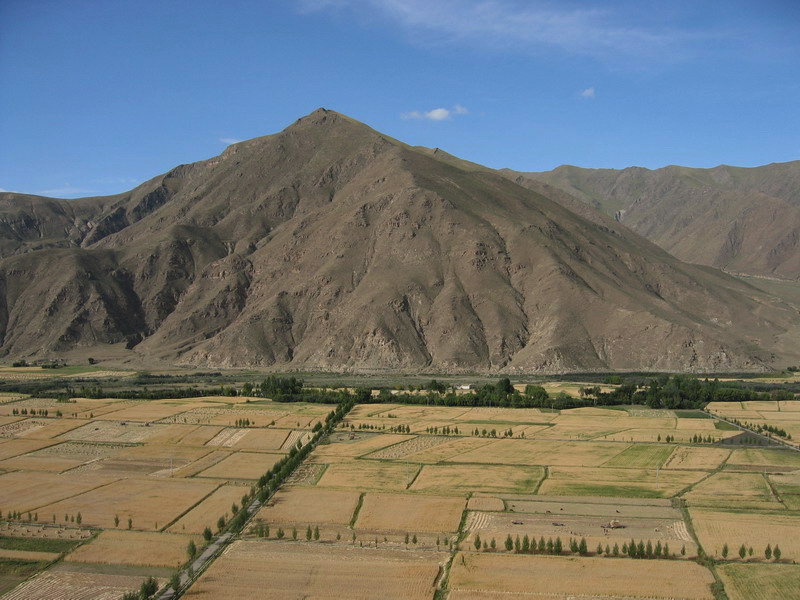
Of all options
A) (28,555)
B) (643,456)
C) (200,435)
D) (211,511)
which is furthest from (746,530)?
(200,435)

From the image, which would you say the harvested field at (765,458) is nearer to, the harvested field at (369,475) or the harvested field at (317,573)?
the harvested field at (369,475)

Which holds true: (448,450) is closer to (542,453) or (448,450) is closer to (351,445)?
(542,453)

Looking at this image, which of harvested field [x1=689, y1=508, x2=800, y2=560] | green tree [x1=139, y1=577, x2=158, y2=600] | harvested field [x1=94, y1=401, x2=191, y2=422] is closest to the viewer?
green tree [x1=139, y1=577, x2=158, y2=600]

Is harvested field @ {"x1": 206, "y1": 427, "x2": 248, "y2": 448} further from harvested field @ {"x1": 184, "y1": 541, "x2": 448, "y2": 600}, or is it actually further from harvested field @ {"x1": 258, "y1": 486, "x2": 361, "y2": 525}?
harvested field @ {"x1": 184, "y1": 541, "x2": 448, "y2": 600}

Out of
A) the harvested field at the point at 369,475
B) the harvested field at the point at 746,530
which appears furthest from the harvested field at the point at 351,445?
the harvested field at the point at 746,530

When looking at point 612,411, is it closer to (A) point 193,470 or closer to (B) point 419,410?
(B) point 419,410

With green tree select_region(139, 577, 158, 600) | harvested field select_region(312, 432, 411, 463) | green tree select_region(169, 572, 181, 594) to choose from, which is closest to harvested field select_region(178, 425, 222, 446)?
harvested field select_region(312, 432, 411, 463)

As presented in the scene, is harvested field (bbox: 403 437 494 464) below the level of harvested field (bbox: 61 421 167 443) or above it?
below
